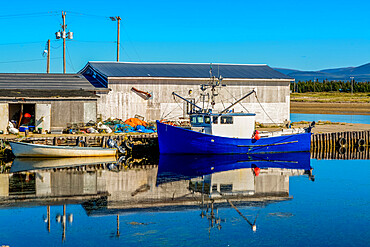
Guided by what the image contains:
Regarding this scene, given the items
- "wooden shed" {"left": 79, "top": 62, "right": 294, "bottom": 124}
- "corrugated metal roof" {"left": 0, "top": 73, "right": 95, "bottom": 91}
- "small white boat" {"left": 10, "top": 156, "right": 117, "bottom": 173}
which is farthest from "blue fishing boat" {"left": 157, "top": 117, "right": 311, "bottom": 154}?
"corrugated metal roof" {"left": 0, "top": 73, "right": 95, "bottom": 91}

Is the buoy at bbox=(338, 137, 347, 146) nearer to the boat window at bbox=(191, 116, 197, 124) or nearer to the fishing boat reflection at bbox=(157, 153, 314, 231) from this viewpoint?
the fishing boat reflection at bbox=(157, 153, 314, 231)

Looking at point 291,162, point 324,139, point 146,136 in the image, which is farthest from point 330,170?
point 146,136

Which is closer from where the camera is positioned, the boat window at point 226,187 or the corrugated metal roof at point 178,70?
the boat window at point 226,187

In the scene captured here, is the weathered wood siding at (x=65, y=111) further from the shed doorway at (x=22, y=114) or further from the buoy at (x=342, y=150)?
the buoy at (x=342, y=150)

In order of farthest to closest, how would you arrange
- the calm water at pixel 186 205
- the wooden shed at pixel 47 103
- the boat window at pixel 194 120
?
the wooden shed at pixel 47 103 < the boat window at pixel 194 120 < the calm water at pixel 186 205

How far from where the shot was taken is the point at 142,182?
21.8 meters

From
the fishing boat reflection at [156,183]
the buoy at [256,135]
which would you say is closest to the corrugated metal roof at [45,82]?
the fishing boat reflection at [156,183]

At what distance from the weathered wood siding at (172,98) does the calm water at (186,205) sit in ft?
32.2

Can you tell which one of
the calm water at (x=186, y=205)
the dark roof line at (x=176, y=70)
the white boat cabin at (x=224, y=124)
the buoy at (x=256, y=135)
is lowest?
the calm water at (x=186, y=205)

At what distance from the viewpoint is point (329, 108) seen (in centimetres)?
8050

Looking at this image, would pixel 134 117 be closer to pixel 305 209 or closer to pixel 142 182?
pixel 142 182

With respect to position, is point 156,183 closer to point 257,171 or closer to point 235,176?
point 235,176

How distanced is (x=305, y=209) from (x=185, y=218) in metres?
4.19

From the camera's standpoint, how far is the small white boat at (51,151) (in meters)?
27.1
